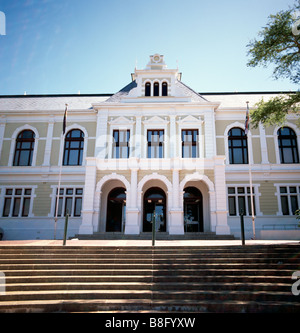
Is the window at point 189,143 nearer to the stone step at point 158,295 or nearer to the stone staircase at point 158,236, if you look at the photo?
the stone staircase at point 158,236

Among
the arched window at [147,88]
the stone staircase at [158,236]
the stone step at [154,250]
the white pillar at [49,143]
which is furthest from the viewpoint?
the arched window at [147,88]

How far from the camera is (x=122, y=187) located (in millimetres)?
19625

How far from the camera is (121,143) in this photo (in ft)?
65.7

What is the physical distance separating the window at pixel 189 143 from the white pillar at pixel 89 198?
23.1ft

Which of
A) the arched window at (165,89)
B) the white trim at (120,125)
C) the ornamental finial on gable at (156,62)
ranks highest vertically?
the ornamental finial on gable at (156,62)

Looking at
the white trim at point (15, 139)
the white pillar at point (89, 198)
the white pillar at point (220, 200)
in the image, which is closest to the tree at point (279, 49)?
the white pillar at point (220, 200)

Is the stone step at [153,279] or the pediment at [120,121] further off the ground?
the pediment at [120,121]

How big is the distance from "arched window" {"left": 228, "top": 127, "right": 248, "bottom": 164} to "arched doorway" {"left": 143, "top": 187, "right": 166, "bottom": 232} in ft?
21.0

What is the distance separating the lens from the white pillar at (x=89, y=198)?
657 inches

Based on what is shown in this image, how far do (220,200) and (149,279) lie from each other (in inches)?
422

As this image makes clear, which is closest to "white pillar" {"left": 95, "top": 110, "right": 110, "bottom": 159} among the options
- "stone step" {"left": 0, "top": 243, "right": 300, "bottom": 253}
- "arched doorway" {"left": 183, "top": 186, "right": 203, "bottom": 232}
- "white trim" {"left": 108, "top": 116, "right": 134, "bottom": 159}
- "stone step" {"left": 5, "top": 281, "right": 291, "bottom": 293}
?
"white trim" {"left": 108, "top": 116, "right": 134, "bottom": 159}

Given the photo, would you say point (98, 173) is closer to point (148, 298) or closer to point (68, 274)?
point (68, 274)

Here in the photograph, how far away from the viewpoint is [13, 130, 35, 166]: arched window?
69.0ft

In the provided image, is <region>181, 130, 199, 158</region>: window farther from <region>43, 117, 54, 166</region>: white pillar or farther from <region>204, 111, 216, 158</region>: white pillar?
<region>43, 117, 54, 166</region>: white pillar
